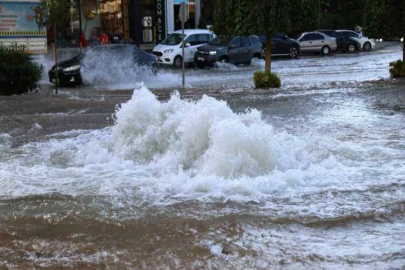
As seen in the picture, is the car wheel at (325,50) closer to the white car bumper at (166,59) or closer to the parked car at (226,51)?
the parked car at (226,51)

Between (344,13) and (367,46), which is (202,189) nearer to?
(367,46)

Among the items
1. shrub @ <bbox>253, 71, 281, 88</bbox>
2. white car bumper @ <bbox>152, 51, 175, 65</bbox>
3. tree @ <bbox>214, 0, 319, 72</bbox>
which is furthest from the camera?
white car bumper @ <bbox>152, 51, 175, 65</bbox>

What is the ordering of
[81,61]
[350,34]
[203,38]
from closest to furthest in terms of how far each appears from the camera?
1. [81,61]
2. [203,38]
3. [350,34]

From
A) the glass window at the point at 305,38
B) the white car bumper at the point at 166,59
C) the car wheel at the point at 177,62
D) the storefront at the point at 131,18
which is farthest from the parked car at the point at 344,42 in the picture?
the white car bumper at the point at 166,59

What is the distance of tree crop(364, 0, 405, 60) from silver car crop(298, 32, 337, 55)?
15.1 m

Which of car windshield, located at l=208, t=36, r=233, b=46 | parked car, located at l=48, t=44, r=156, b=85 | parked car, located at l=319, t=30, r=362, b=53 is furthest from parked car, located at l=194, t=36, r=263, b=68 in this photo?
parked car, located at l=319, t=30, r=362, b=53

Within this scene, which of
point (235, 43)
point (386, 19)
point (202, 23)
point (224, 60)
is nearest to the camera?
point (386, 19)

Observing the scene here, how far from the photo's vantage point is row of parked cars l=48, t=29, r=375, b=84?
20703mm

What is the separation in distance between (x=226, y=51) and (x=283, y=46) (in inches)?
286

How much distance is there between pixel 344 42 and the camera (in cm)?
3806

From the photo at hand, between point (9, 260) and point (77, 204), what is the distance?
5.73ft

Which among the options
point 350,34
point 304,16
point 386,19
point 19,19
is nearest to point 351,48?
point 350,34

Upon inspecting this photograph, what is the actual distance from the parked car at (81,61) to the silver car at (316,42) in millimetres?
16369

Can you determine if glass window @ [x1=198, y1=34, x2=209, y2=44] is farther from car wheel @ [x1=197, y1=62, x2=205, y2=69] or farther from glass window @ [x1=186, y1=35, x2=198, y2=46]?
car wheel @ [x1=197, y1=62, x2=205, y2=69]
